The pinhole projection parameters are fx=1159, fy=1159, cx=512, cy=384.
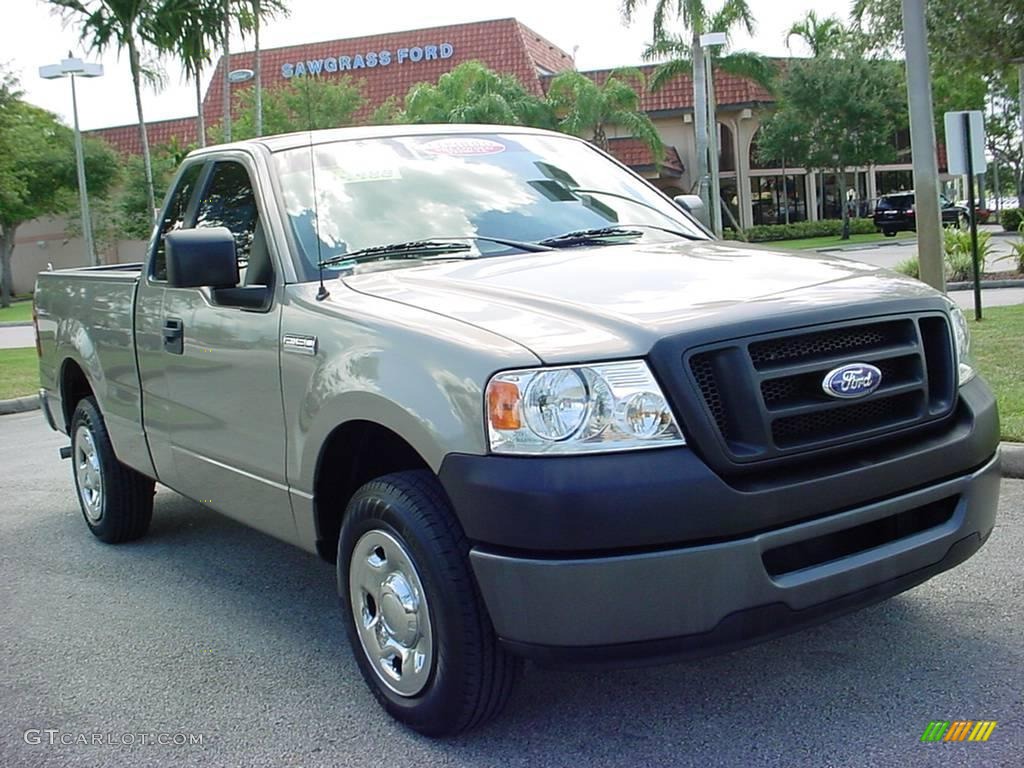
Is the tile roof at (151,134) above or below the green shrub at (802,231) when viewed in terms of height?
above

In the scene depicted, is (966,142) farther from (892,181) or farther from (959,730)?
(892,181)

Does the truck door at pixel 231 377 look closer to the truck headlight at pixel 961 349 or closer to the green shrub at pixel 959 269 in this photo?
the truck headlight at pixel 961 349

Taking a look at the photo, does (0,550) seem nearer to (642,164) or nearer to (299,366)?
(299,366)

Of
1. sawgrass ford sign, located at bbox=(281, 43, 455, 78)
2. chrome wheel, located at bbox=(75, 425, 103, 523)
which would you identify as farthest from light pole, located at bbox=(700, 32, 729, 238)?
chrome wheel, located at bbox=(75, 425, 103, 523)

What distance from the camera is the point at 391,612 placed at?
11.5ft

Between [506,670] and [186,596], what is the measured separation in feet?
7.90

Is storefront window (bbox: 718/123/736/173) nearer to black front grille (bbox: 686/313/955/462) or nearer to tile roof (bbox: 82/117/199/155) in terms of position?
tile roof (bbox: 82/117/199/155)

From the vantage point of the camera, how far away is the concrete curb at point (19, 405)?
12.6m

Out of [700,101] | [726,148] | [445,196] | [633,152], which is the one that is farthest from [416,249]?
[726,148]

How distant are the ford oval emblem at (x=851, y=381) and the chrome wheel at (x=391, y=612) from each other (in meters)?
1.28

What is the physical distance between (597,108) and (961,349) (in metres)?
36.3

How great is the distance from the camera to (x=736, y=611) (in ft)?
9.84

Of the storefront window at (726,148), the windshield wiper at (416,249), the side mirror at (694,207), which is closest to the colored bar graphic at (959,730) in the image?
the windshield wiper at (416,249)

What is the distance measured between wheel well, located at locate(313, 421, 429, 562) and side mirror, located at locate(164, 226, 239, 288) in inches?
31.9
